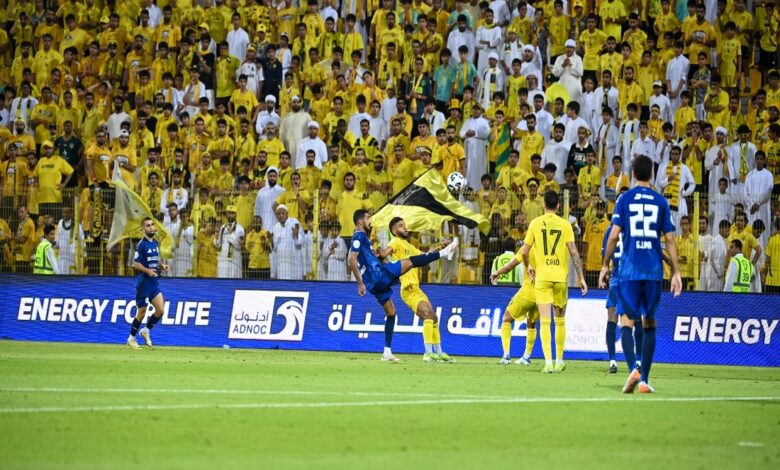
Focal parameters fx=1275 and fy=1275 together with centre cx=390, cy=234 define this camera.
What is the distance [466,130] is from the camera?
28125 millimetres

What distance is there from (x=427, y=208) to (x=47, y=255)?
893 cm

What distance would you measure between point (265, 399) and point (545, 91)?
58.5ft

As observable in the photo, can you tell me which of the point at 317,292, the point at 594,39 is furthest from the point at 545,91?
the point at 317,292

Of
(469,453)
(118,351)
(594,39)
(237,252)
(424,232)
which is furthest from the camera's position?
(594,39)

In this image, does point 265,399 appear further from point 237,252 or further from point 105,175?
point 105,175

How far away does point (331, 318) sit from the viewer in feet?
83.9

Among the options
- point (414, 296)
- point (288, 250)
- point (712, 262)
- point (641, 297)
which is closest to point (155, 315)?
point (288, 250)

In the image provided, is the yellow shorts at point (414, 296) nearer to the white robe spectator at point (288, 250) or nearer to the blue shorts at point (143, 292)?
the white robe spectator at point (288, 250)

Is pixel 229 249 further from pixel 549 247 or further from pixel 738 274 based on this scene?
pixel 738 274

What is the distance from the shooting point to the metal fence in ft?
77.0

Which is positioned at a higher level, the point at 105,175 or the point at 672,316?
the point at 105,175

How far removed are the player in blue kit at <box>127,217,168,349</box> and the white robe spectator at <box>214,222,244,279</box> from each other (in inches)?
64.2

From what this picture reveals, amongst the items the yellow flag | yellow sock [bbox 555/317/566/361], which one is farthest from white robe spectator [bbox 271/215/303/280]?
yellow sock [bbox 555/317/566/361]

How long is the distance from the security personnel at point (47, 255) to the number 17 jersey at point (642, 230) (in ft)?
55.5
